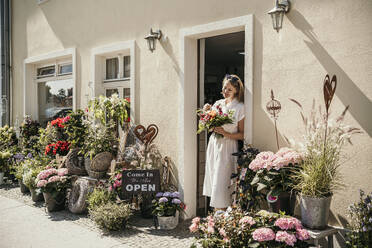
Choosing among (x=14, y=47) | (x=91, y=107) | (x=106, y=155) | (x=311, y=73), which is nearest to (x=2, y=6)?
(x=14, y=47)

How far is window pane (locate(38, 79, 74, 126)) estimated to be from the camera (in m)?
7.86

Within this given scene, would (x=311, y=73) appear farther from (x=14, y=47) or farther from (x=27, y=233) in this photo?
(x=14, y=47)

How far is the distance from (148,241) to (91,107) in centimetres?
283

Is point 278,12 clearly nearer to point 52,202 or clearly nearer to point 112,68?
point 112,68

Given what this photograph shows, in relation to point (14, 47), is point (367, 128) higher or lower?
lower

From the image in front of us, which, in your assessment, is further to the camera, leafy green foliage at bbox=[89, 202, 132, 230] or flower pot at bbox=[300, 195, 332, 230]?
leafy green foliage at bbox=[89, 202, 132, 230]

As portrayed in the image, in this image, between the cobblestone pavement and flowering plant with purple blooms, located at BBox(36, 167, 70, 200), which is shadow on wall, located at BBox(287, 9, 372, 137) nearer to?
the cobblestone pavement

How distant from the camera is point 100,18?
21.4 ft

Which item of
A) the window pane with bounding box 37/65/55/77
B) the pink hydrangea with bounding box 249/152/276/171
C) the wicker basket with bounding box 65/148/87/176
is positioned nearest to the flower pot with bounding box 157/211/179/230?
the pink hydrangea with bounding box 249/152/276/171

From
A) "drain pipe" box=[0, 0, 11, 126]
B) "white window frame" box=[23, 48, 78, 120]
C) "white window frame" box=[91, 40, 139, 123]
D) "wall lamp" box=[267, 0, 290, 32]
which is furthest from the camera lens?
"drain pipe" box=[0, 0, 11, 126]

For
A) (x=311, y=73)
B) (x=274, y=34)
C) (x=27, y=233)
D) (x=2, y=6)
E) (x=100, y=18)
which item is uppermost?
(x=2, y=6)

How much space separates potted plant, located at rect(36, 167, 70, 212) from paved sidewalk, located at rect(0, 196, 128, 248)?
0.22 m

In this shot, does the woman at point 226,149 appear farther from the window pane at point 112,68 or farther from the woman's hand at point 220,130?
the window pane at point 112,68

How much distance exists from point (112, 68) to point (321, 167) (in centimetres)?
460
